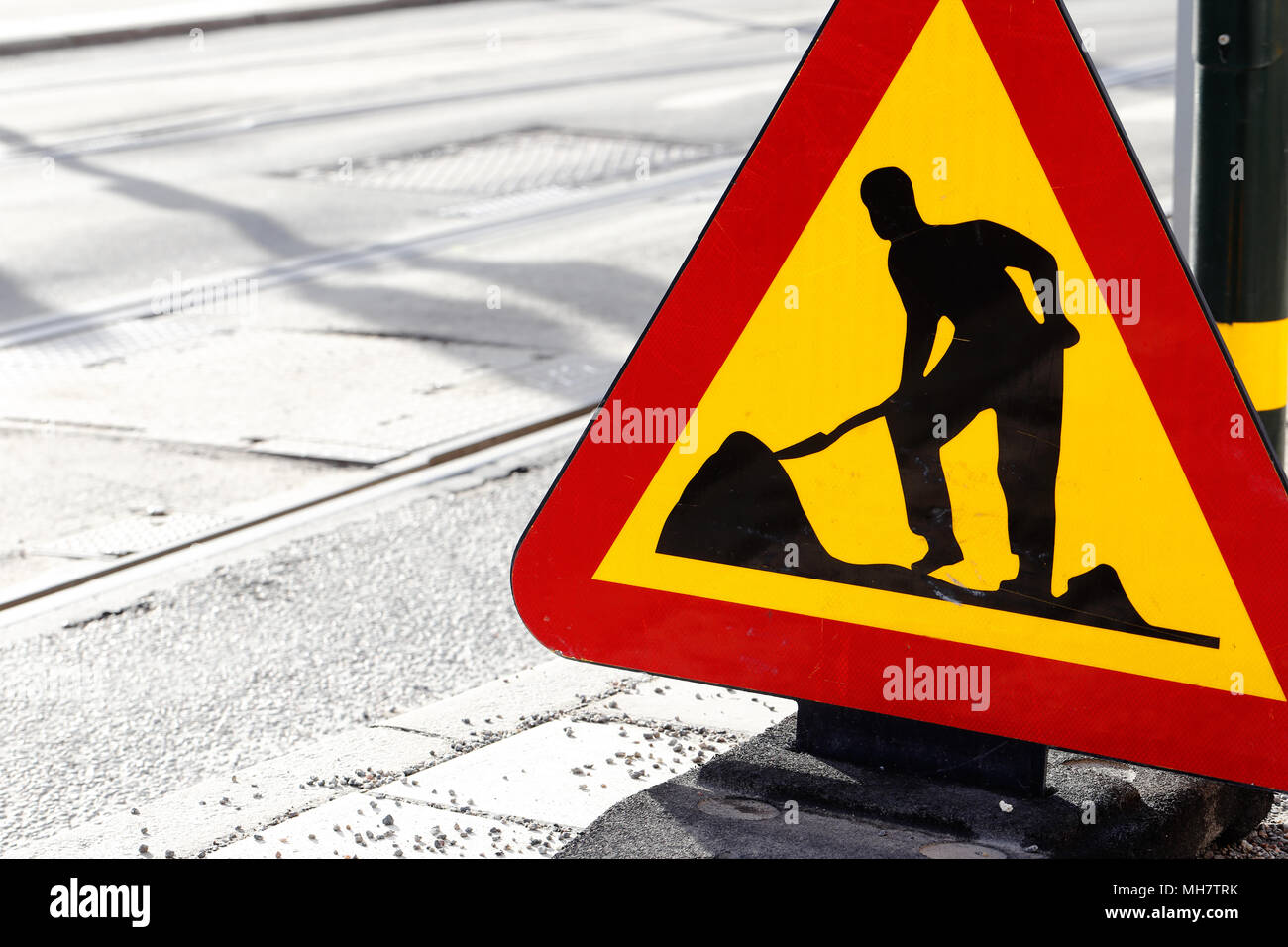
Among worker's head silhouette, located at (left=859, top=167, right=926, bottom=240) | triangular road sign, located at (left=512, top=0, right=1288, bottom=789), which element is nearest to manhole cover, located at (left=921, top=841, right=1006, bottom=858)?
triangular road sign, located at (left=512, top=0, right=1288, bottom=789)

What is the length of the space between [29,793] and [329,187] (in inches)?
314

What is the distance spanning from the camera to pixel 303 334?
25.4 feet

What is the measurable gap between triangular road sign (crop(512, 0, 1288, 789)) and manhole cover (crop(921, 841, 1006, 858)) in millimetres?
216

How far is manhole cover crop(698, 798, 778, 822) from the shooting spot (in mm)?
2926

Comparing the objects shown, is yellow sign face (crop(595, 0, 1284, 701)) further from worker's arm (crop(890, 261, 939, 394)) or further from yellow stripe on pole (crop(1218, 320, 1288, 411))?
yellow stripe on pole (crop(1218, 320, 1288, 411))

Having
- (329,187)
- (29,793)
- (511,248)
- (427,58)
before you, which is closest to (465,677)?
(29,793)

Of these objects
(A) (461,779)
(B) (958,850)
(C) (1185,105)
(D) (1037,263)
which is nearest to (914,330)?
(D) (1037,263)

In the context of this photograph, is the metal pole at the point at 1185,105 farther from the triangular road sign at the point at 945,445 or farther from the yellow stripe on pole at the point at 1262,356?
the triangular road sign at the point at 945,445

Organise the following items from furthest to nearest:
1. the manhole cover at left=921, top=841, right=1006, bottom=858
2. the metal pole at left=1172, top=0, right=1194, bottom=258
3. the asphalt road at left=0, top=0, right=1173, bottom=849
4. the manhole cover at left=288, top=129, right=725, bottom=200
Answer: the manhole cover at left=288, top=129, right=725, bottom=200 < the asphalt road at left=0, top=0, right=1173, bottom=849 < the metal pole at left=1172, top=0, right=1194, bottom=258 < the manhole cover at left=921, top=841, right=1006, bottom=858

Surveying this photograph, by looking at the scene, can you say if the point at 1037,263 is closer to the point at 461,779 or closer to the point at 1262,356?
the point at 1262,356

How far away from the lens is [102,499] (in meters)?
5.67

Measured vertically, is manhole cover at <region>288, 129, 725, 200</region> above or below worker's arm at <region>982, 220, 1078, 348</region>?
above

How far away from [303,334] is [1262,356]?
5244 mm
